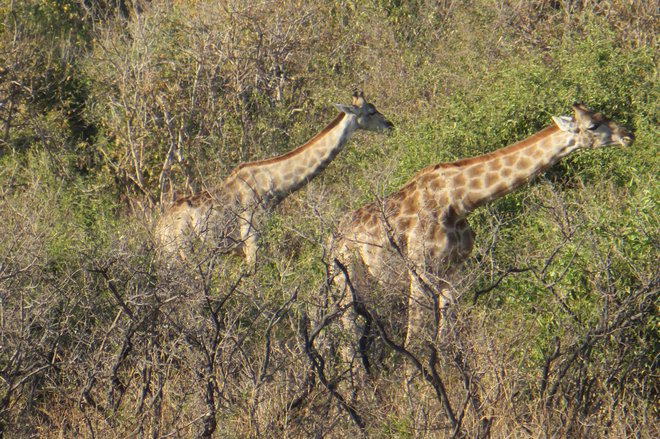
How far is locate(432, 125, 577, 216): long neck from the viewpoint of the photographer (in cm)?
744

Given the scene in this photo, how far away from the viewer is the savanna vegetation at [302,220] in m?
5.91

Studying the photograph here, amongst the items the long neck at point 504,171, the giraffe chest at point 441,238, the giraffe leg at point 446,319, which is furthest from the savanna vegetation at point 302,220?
the long neck at point 504,171

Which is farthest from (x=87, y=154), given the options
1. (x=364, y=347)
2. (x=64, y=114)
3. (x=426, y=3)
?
(x=364, y=347)

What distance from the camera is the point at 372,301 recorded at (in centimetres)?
667

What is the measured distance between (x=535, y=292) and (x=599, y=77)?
3535 millimetres

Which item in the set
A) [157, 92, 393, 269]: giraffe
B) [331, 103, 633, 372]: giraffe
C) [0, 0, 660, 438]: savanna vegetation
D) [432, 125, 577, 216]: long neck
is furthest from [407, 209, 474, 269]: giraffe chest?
[157, 92, 393, 269]: giraffe

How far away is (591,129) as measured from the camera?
24.2 ft

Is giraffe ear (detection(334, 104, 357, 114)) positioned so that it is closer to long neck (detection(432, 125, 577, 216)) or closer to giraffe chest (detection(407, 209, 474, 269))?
long neck (detection(432, 125, 577, 216))

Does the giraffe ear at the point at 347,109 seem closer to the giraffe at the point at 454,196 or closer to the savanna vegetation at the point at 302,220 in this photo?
the savanna vegetation at the point at 302,220

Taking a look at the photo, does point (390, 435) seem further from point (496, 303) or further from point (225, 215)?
point (225, 215)

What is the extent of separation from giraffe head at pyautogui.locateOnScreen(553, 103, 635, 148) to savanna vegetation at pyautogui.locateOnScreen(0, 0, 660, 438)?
1.52ft

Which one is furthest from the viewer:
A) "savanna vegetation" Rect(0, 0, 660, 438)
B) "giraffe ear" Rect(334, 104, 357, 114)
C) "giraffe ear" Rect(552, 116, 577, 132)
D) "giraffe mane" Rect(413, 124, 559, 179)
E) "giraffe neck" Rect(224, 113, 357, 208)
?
"giraffe ear" Rect(334, 104, 357, 114)

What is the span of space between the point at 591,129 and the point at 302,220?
2.34 metres

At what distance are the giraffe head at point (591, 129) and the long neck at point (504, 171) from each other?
7 centimetres
